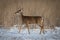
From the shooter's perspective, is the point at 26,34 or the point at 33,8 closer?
the point at 26,34

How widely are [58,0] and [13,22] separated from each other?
1132mm

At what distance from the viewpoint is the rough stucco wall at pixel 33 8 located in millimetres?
3350

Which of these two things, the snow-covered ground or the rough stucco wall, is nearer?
the snow-covered ground

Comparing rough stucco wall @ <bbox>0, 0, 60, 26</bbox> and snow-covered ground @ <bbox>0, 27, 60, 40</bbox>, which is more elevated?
rough stucco wall @ <bbox>0, 0, 60, 26</bbox>

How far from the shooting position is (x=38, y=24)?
3.27m

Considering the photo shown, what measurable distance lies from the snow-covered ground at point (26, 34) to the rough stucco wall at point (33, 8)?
21 centimetres

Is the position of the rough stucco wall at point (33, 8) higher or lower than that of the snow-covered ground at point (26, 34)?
higher

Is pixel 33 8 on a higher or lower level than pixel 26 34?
higher

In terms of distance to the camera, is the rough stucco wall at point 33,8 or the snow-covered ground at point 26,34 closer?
the snow-covered ground at point 26,34

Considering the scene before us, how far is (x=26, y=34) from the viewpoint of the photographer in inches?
124

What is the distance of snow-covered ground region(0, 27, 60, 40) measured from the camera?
302 cm

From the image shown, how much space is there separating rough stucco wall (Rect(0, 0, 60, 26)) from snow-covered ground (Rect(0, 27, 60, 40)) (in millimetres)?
207

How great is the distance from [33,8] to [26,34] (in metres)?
0.64

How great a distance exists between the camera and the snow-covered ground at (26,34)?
9.91 ft
